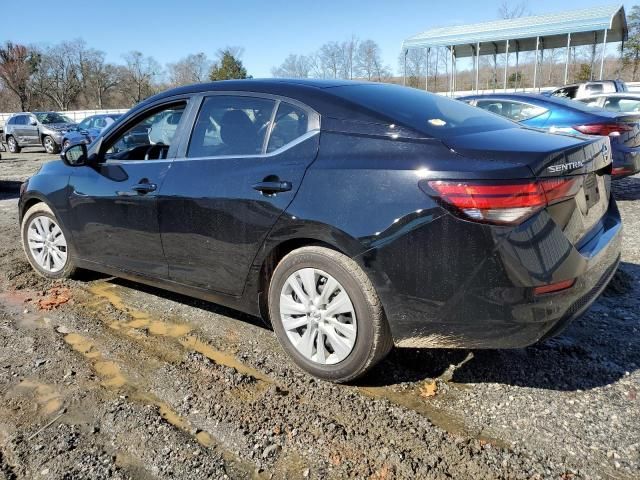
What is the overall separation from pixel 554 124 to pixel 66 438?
23.2ft

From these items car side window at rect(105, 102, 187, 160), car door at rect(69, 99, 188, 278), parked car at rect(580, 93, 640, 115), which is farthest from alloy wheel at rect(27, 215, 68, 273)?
parked car at rect(580, 93, 640, 115)

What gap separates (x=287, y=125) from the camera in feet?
9.80

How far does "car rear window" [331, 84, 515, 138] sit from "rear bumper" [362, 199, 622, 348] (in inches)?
24.0

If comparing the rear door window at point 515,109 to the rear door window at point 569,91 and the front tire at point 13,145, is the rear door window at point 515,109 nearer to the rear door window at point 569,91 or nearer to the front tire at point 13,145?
the rear door window at point 569,91

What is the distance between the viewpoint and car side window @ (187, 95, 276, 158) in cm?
310

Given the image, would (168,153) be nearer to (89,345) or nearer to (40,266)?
(89,345)

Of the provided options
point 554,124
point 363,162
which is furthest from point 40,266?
point 554,124

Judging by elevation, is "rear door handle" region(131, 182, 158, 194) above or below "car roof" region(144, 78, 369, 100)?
below

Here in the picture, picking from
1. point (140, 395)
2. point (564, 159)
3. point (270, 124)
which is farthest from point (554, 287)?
point (140, 395)

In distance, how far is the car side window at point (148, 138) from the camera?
363 centimetres

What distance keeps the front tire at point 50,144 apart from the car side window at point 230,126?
20.1m

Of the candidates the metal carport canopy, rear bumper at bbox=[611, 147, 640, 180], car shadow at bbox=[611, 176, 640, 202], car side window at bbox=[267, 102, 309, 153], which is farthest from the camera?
the metal carport canopy

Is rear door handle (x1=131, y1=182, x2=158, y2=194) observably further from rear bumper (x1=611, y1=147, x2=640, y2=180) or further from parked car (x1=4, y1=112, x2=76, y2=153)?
parked car (x1=4, y1=112, x2=76, y2=153)

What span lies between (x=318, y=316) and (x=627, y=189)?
7872 mm
